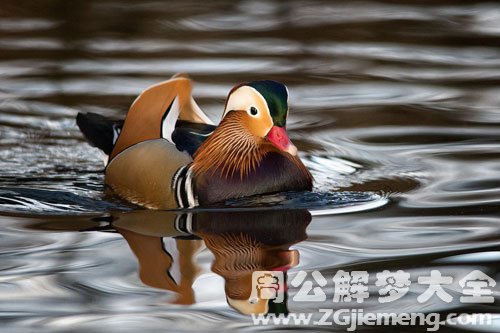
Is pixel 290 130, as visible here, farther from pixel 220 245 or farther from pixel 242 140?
pixel 220 245

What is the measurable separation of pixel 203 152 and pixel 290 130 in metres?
1.44

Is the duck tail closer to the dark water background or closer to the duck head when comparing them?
the dark water background

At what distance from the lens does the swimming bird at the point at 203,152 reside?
17.6ft

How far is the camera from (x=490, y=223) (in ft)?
16.2

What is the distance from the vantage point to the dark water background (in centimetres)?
420

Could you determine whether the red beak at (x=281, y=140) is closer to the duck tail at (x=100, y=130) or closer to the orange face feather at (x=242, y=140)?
the orange face feather at (x=242, y=140)

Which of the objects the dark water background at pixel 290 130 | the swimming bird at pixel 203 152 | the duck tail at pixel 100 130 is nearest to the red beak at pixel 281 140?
the swimming bird at pixel 203 152

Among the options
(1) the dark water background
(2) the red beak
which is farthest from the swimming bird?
(1) the dark water background

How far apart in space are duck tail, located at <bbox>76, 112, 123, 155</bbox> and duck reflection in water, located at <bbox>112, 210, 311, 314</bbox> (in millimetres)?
881

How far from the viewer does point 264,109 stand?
17.7 feet

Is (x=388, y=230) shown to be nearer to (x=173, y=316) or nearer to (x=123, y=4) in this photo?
(x=173, y=316)

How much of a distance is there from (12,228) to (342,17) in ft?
17.8

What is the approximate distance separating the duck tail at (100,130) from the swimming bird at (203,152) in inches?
9.6

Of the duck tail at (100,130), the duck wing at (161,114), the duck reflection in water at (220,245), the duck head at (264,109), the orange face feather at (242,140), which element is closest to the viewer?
the duck reflection in water at (220,245)
